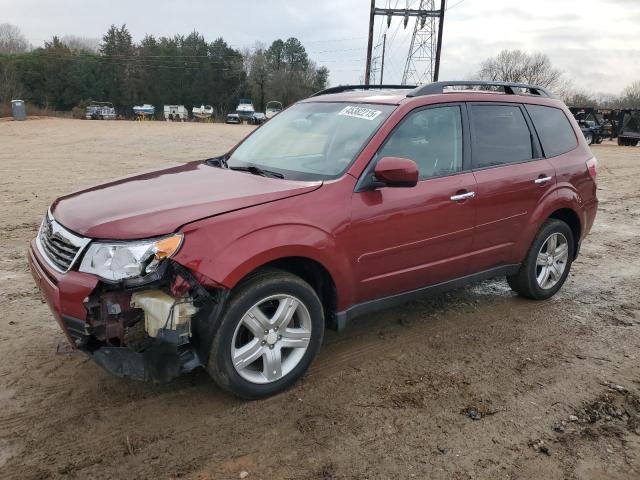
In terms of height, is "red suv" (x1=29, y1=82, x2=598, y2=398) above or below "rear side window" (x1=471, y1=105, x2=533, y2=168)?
below

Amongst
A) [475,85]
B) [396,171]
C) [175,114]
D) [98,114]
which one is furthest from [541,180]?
[175,114]

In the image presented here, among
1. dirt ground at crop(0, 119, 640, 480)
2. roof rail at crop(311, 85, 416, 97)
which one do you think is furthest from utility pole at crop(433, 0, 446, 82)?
dirt ground at crop(0, 119, 640, 480)

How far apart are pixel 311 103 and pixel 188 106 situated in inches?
3006

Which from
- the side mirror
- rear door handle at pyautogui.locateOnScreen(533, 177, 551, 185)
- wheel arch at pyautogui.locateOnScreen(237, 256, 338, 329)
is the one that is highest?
the side mirror

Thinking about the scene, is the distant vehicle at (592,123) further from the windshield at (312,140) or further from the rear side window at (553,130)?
the windshield at (312,140)

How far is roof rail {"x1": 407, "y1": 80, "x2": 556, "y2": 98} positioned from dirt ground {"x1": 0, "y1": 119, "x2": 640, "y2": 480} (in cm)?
193

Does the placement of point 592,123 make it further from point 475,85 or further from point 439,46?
point 475,85

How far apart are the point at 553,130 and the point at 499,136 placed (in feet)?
2.93

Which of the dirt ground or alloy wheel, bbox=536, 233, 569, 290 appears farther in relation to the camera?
alloy wheel, bbox=536, 233, 569, 290

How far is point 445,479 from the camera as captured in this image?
2680 mm

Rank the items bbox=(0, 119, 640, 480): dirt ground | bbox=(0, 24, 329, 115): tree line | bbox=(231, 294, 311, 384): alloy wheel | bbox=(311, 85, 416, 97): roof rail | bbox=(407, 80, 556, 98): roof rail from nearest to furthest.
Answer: bbox=(0, 119, 640, 480): dirt ground
bbox=(231, 294, 311, 384): alloy wheel
bbox=(407, 80, 556, 98): roof rail
bbox=(311, 85, 416, 97): roof rail
bbox=(0, 24, 329, 115): tree line

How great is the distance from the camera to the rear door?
428cm

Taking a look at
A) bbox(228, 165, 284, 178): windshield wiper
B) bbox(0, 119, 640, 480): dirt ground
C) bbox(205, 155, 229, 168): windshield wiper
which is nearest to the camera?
bbox(0, 119, 640, 480): dirt ground

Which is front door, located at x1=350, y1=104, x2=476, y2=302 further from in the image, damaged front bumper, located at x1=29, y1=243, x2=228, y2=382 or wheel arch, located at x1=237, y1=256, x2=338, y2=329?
damaged front bumper, located at x1=29, y1=243, x2=228, y2=382
